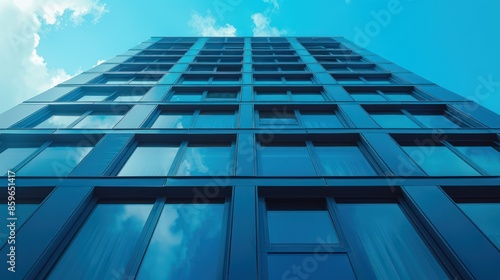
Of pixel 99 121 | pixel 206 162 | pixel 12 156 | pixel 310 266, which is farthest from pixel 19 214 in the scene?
pixel 310 266

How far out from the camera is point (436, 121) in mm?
10602

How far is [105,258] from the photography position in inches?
201

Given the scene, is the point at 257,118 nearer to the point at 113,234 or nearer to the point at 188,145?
the point at 188,145

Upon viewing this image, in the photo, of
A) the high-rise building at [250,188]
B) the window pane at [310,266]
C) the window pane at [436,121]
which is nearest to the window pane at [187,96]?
the high-rise building at [250,188]

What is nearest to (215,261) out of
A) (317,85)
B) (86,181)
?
(86,181)

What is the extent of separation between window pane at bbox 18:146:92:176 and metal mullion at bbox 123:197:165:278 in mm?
2873

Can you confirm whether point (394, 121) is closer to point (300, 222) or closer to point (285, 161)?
point (285, 161)

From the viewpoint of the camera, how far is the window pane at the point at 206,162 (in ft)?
24.7

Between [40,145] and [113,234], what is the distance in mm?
5239

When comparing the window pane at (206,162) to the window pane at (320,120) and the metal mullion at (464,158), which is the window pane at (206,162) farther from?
the metal mullion at (464,158)

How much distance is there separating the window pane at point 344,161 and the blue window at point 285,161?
47cm

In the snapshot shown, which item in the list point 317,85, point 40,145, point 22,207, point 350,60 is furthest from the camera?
point 350,60

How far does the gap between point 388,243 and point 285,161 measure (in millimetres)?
3478

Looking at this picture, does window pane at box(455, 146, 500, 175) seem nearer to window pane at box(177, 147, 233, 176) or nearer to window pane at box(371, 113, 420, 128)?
window pane at box(371, 113, 420, 128)
